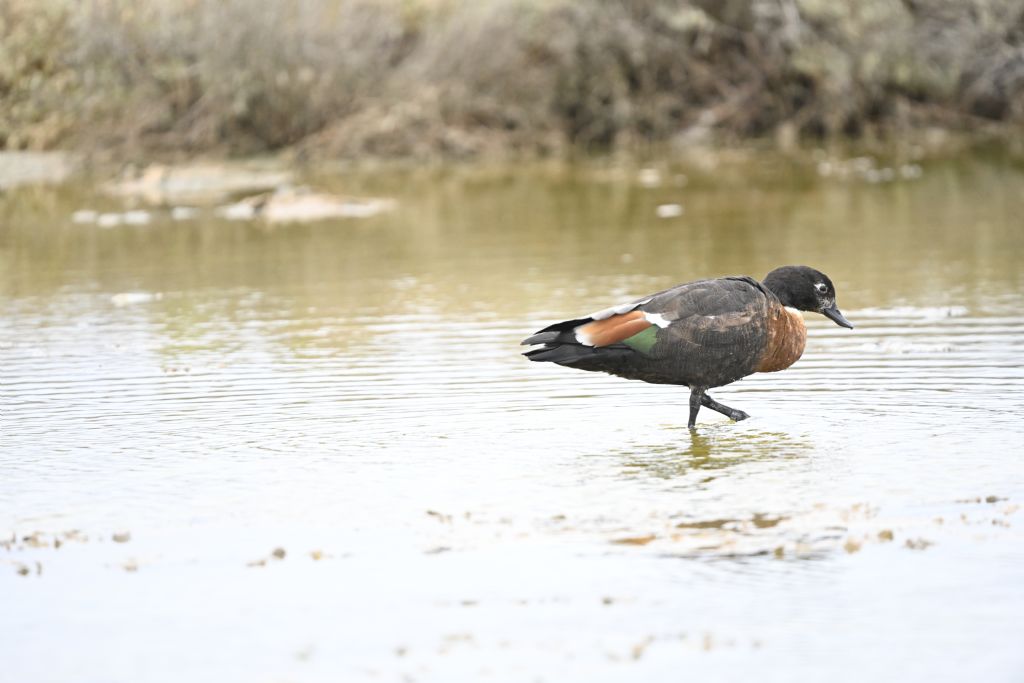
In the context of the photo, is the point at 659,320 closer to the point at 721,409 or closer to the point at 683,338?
the point at 683,338

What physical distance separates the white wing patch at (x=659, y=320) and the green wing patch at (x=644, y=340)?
2 cm

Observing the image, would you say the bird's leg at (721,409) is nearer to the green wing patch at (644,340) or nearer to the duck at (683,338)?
the duck at (683,338)

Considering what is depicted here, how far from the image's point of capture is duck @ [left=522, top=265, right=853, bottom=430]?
6.93 metres

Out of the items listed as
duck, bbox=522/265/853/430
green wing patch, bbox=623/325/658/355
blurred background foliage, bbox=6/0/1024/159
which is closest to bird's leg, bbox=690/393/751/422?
duck, bbox=522/265/853/430

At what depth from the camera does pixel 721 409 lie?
7.16 meters

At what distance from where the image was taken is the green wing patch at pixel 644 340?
6.92 m

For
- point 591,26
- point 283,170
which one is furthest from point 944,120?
point 283,170

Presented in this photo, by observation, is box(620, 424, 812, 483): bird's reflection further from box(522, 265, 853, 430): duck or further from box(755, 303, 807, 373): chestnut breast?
box(755, 303, 807, 373): chestnut breast

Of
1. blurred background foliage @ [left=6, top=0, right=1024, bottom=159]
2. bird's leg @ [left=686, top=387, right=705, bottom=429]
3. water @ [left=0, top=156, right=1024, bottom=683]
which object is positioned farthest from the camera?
blurred background foliage @ [left=6, top=0, right=1024, bottom=159]

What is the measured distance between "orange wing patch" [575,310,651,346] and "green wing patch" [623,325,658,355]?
0.01m

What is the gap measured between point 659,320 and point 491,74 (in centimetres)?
1769

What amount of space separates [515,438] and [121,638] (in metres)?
2.53

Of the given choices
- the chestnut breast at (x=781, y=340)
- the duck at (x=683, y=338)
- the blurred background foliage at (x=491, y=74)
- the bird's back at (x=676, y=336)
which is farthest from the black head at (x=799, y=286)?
the blurred background foliage at (x=491, y=74)

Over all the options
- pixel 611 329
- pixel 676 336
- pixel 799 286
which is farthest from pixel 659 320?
pixel 799 286
